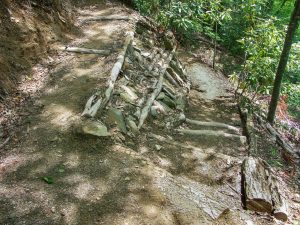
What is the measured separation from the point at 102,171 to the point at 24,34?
143 inches

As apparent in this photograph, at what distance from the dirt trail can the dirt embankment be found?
1.92ft

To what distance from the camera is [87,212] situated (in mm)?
3668

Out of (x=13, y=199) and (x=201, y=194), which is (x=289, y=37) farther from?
(x=13, y=199)

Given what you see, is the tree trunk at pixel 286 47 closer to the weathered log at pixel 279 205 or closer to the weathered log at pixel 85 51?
the weathered log at pixel 279 205

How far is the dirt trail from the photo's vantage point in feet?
12.2

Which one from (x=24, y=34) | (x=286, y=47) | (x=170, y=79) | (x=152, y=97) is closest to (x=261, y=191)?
(x=152, y=97)

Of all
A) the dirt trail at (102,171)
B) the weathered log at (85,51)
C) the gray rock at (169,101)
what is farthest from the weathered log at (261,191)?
the weathered log at (85,51)

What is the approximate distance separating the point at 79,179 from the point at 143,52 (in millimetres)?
4929

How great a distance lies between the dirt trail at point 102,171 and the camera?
3.72 meters

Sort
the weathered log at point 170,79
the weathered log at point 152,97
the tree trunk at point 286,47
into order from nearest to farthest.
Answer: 1. the weathered log at point 152,97
2. the tree trunk at point 286,47
3. the weathered log at point 170,79

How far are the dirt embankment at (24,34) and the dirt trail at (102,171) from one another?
0.59 m

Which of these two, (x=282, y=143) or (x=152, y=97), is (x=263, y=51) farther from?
(x=152, y=97)

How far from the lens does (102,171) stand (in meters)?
4.38

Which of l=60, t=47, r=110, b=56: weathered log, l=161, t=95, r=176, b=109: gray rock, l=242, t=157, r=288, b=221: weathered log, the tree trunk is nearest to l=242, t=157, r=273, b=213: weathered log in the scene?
l=242, t=157, r=288, b=221: weathered log
